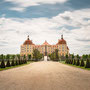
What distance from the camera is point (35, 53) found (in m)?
79.0

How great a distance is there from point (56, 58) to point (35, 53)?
1205 centimetres

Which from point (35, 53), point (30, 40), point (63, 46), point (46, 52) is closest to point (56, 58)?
point (35, 53)

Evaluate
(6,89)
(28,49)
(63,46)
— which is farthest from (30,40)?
(6,89)

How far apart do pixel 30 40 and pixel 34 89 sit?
5240 inches

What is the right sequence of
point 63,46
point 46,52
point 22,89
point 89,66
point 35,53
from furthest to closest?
1. point 46,52
2. point 63,46
3. point 35,53
4. point 89,66
5. point 22,89

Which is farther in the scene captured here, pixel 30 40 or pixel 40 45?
pixel 40 45

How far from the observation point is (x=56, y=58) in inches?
3110

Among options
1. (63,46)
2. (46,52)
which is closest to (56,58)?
(63,46)

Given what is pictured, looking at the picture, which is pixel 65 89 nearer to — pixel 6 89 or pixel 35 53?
pixel 6 89

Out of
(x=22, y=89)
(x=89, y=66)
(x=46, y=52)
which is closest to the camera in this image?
(x=22, y=89)

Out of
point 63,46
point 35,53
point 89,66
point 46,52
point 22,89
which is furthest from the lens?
point 46,52

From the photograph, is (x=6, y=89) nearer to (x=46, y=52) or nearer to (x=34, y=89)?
(x=34, y=89)

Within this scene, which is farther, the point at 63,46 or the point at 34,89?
the point at 63,46

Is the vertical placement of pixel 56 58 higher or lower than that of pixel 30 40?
lower
